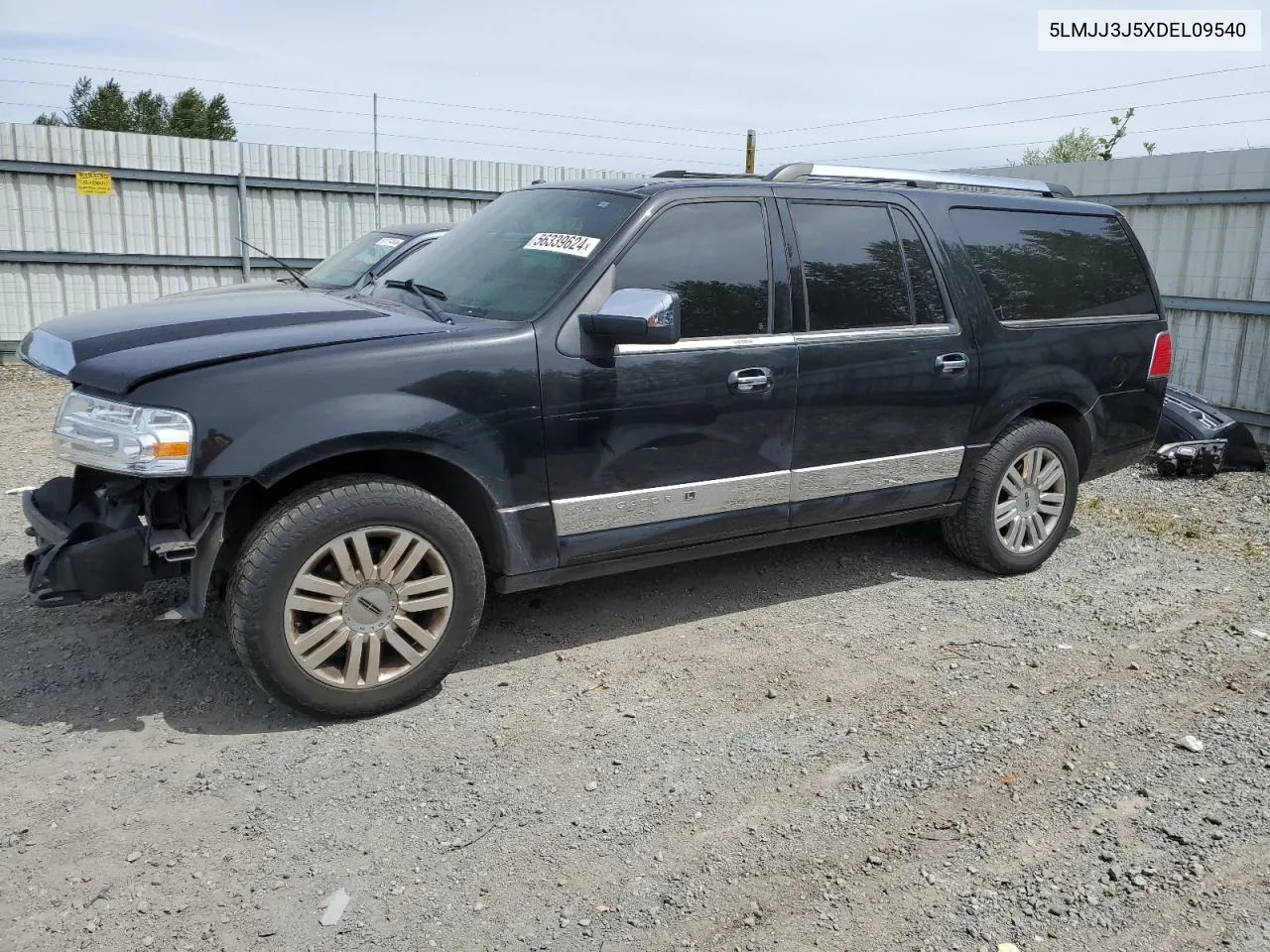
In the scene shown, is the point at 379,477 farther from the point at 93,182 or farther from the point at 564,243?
the point at 93,182

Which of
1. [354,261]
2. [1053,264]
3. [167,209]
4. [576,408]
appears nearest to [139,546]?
[576,408]

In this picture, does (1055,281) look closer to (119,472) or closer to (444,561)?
(444,561)

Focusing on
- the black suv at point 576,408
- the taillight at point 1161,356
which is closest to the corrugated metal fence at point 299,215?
the taillight at point 1161,356

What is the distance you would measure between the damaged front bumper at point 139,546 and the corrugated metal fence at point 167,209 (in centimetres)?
991

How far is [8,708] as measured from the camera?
3945 mm

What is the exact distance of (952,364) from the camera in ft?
17.0

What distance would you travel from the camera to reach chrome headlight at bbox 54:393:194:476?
3494mm

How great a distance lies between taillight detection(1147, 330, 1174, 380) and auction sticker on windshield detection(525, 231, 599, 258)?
349cm

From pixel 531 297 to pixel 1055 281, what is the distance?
3004 mm

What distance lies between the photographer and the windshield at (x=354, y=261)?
936cm

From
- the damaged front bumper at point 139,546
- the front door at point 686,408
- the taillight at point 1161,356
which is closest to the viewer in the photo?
the damaged front bumper at point 139,546

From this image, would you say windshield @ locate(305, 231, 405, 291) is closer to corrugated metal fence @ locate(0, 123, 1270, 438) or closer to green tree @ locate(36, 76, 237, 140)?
corrugated metal fence @ locate(0, 123, 1270, 438)

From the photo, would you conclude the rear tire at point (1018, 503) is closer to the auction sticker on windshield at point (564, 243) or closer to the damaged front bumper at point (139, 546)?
the auction sticker on windshield at point (564, 243)

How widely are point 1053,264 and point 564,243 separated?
111 inches
